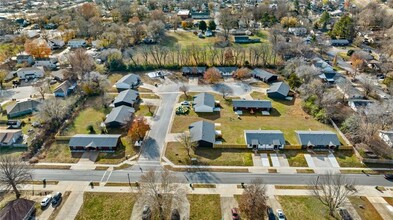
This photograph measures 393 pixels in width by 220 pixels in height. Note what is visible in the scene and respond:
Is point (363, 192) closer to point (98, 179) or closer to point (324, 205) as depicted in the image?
point (324, 205)

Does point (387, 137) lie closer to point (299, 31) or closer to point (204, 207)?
point (204, 207)

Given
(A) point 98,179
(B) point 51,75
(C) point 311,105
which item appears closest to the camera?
(A) point 98,179

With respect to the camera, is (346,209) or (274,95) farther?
(274,95)

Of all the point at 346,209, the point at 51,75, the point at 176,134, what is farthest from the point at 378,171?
the point at 51,75

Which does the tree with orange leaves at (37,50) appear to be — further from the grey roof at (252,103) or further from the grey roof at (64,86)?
the grey roof at (252,103)

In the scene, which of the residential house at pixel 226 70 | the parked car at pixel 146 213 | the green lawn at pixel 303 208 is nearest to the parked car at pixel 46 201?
the parked car at pixel 146 213

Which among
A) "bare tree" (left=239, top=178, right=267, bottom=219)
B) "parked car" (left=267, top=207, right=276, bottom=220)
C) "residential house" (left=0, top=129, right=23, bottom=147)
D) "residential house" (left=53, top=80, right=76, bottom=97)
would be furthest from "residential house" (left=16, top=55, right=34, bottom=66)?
"parked car" (left=267, top=207, right=276, bottom=220)

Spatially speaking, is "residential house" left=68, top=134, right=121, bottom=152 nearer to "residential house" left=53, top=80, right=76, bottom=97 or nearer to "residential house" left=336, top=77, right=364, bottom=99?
"residential house" left=53, top=80, right=76, bottom=97
